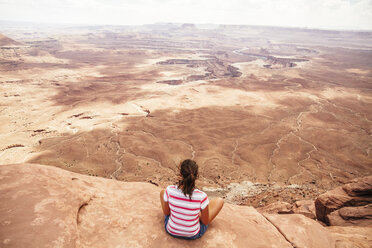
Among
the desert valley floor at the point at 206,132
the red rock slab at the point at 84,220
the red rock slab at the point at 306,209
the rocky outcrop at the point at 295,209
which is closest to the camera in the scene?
the red rock slab at the point at 84,220

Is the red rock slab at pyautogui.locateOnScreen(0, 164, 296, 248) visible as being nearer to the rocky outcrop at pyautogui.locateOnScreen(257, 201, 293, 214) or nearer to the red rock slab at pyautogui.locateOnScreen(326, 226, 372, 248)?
the red rock slab at pyautogui.locateOnScreen(326, 226, 372, 248)

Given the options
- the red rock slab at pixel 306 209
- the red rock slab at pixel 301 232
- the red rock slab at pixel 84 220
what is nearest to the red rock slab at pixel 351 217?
the red rock slab at pixel 306 209

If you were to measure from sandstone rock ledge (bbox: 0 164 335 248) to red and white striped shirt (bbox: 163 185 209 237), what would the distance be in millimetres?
225

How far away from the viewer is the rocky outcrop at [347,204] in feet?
20.0

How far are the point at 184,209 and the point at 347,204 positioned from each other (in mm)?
6880

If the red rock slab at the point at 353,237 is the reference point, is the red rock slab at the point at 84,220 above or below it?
above

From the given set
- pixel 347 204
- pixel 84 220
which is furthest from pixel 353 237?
pixel 84 220

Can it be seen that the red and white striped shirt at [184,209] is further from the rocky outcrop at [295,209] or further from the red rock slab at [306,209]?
the red rock slab at [306,209]

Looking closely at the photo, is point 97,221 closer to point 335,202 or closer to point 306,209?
point 335,202

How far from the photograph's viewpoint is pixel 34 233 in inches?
107

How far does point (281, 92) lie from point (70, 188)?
132ft

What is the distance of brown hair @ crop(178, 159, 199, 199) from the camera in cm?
290

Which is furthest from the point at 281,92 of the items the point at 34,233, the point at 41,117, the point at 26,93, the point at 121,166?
the point at 26,93

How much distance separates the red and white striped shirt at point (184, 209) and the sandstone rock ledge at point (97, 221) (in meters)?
0.22
